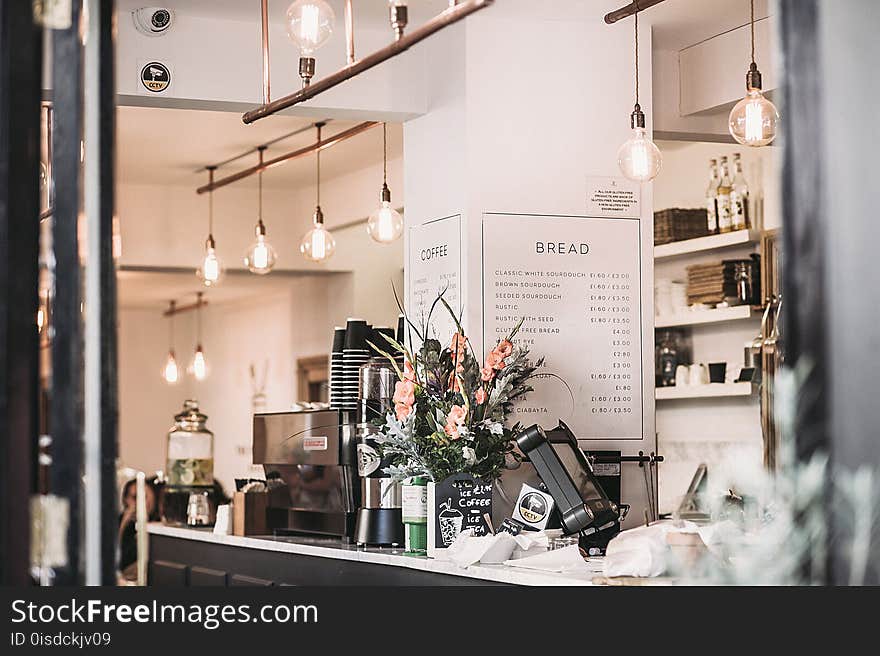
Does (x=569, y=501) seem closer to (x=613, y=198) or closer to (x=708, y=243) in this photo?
(x=613, y=198)

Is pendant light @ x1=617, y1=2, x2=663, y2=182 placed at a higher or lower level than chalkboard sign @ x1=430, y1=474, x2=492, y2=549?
higher

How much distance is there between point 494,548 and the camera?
3713 mm

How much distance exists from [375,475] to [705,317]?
257 cm

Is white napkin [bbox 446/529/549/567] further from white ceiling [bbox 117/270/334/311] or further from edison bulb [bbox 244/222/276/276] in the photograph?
white ceiling [bbox 117/270/334/311]

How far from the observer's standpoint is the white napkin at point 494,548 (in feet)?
12.2

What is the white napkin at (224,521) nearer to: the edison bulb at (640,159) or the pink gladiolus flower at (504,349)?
the pink gladiolus flower at (504,349)

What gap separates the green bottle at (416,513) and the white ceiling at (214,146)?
2.92 metres

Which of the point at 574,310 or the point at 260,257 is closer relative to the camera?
the point at 574,310

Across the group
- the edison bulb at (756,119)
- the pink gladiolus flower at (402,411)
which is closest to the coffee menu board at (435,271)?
the pink gladiolus flower at (402,411)

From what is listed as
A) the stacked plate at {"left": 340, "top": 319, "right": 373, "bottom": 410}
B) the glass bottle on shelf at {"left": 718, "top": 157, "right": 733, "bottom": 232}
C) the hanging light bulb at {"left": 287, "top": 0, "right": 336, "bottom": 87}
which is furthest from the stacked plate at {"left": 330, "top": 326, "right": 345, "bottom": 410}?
the glass bottle on shelf at {"left": 718, "top": 157, "right": 733, "bottom": 232}

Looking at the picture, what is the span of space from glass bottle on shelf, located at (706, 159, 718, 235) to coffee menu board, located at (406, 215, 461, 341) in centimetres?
198

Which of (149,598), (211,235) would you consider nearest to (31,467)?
(149,598)

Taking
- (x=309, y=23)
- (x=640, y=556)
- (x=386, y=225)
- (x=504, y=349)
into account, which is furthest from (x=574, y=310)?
(x=640, y=556)

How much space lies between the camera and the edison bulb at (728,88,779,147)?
14.1 ft
